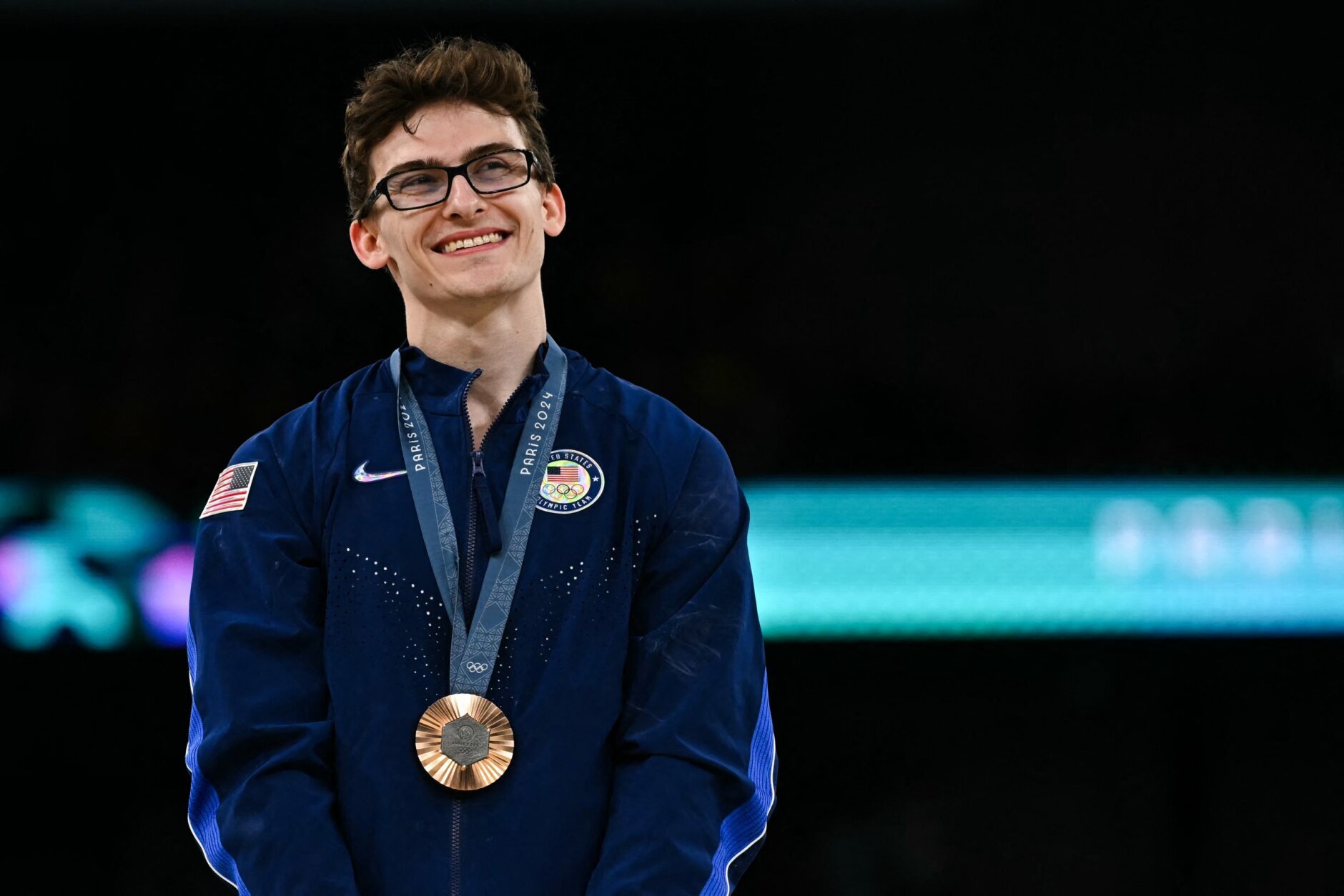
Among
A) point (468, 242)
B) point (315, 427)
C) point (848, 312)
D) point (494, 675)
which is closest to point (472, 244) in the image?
point (468, 242)

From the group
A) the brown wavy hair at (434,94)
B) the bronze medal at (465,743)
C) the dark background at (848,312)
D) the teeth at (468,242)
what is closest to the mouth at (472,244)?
the teeth at (468,242)

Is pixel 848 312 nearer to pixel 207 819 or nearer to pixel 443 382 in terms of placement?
pixel 443 382

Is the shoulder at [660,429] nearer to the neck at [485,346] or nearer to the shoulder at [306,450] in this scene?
the neck at [485,346]

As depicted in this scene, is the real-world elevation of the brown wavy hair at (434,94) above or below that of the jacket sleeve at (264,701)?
A: above

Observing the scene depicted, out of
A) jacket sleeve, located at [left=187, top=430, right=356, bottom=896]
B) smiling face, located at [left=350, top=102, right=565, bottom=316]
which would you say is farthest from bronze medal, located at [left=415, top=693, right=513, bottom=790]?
smiling face, located at [left=350, top=102, right=565, bottom=316]

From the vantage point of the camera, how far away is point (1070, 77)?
390 cm

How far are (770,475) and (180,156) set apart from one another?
1625 millimetres

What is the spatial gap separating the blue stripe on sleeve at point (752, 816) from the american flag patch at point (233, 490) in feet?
2.14

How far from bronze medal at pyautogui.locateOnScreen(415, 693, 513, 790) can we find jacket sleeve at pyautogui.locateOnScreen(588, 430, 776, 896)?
0.46 feet

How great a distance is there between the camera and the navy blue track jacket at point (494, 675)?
1.69m

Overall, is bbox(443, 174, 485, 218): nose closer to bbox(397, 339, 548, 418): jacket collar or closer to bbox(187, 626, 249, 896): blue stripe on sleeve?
bbox(397, 339, 548, 418): jacket collar

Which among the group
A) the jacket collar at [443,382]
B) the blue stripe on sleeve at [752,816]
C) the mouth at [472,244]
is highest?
the mouth at [472,244]

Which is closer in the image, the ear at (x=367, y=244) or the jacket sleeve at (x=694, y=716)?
the jacket sleeve at (x=694, y=716)

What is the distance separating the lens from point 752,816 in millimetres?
1807
